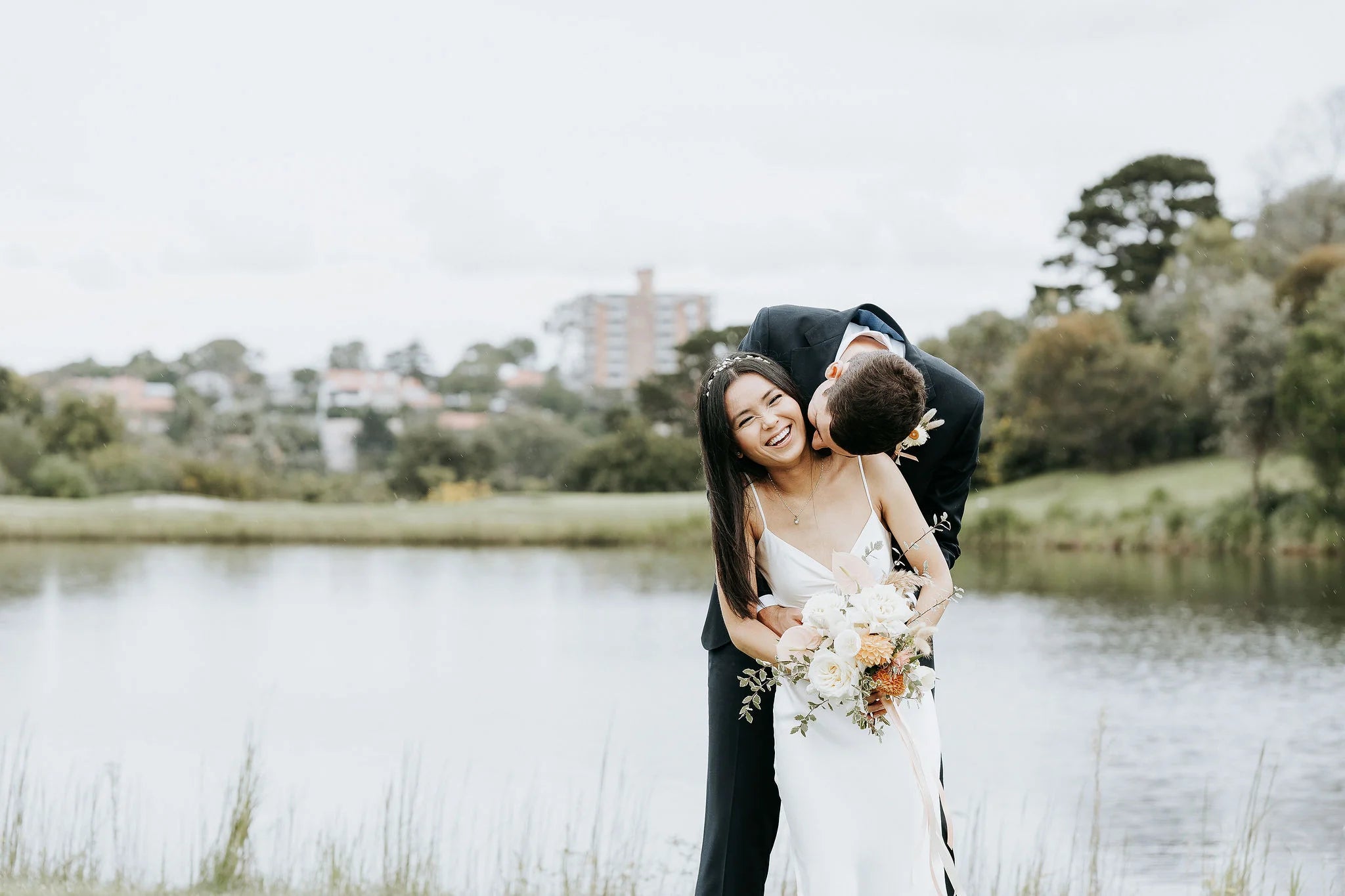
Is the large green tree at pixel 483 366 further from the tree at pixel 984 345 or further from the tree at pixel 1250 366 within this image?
the tree at pixel 1250 366

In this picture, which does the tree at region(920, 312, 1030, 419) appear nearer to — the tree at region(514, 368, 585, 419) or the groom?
the tree at region(514, 368, 585, 419)

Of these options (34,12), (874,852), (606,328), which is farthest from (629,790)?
(606,328)

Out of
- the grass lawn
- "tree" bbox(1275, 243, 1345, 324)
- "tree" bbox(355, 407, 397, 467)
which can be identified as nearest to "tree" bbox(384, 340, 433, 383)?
"tree" bbox(355, 407, 397, 467)

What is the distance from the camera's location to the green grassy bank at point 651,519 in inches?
1156

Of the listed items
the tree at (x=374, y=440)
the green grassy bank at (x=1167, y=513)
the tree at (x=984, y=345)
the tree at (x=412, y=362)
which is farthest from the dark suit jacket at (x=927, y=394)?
the tree at (x=412, y=362)

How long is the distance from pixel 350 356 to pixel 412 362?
334 cm

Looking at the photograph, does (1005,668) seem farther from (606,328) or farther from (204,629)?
(606,328)

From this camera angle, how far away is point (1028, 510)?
3403 centimetres

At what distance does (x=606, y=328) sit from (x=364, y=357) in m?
12.2

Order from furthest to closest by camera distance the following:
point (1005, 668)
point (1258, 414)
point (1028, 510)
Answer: point (1028, 510)
point (1258, 414)
point (1005, 668)

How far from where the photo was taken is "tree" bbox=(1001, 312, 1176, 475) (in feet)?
119

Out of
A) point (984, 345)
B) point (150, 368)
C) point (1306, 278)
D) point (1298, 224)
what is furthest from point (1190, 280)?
point (150, 368)

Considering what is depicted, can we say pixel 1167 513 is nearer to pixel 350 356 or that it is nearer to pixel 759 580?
pixel 759 580

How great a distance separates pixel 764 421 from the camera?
3209 mm
